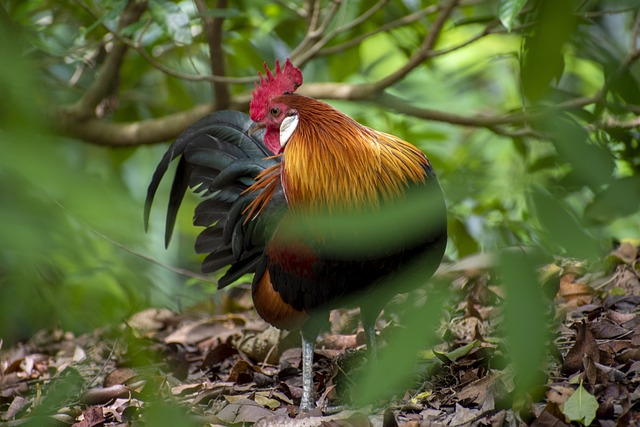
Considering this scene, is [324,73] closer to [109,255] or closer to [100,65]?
[100,65]

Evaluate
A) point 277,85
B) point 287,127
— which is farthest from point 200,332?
point 277,85

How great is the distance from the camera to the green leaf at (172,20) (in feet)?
9.38

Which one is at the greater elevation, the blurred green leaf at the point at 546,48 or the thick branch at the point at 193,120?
the blurred green leaf at the point at 546,48

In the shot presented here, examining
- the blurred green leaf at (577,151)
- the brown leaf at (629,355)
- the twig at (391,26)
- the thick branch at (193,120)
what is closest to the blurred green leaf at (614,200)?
the blurred green leaf at (577,151)

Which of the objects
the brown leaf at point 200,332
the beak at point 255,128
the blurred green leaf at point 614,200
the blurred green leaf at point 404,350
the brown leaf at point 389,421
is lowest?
the brown leaf at point 200,332

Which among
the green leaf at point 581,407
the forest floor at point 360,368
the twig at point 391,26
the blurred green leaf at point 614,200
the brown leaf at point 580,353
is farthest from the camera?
the twig at point 391,26

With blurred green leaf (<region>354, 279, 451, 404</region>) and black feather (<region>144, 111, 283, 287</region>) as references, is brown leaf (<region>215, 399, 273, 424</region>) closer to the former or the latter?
black feather (<region>144, 111, 283, 287</region>)

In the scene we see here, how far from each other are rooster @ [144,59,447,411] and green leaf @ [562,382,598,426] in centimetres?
58

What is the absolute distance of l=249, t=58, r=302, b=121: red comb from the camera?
3.19 metres

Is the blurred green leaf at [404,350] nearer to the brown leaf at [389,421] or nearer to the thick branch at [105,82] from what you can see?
the brown leaf at [389,421]

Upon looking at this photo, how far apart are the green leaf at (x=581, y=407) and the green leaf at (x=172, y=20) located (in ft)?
6.21

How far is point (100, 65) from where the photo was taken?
4715 millimetres

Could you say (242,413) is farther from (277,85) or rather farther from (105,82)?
(105,82)

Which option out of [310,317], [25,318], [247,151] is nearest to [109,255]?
[25,318]
